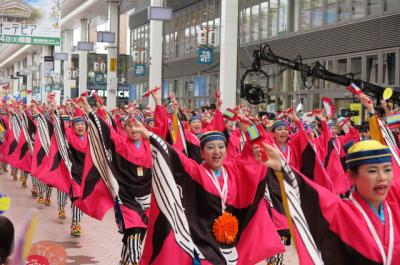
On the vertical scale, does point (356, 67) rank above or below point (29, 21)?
below

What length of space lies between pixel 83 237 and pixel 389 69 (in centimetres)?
1214

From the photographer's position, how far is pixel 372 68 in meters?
20.1

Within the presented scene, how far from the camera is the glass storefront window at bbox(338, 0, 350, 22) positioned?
2122 centimetres

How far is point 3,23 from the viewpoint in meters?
24.2

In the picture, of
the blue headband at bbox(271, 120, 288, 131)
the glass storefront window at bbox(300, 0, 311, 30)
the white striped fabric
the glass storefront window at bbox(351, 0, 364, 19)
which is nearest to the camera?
the white striped fabric

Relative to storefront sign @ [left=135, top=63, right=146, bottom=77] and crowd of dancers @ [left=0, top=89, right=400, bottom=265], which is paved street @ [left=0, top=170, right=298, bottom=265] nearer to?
crowd of dancers @ [left=0, top=89, right=400, bottom=265]

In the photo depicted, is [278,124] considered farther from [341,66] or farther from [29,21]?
[29,21]

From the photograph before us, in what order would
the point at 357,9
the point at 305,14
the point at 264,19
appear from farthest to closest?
the point at 264,19, the point at 305,14, the point at 357,9

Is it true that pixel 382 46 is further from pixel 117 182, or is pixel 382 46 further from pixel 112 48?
pixel 112 48

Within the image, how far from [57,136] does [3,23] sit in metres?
14.2

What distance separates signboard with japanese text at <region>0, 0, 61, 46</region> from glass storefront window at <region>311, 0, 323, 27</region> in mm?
8895

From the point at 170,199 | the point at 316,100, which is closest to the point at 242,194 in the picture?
the point at 170,199

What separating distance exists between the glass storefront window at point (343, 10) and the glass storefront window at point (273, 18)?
4.14 m

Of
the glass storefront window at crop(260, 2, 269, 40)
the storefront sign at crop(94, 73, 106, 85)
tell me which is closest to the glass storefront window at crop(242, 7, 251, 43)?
the glass storefront window at crop(260, 2, 269, 40)
